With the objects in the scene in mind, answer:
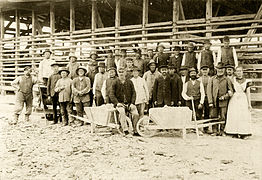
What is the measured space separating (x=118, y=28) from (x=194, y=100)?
19.0 feet

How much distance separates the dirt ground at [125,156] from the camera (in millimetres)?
5164

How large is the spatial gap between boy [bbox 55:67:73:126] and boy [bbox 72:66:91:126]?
226 mm

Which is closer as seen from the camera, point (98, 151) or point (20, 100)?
point (98, 151)

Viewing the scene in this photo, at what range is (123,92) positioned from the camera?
8.29 m

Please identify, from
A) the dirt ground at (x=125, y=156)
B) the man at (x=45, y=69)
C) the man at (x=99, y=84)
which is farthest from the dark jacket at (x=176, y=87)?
the man at (x=45, y=69)

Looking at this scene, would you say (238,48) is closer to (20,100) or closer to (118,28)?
(118,28)

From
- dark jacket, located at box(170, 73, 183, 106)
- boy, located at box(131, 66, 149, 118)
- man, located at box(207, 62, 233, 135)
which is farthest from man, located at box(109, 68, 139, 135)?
man, located at box(207, 62, 233, 135)

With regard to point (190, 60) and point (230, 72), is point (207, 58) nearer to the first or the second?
point (190, 60)

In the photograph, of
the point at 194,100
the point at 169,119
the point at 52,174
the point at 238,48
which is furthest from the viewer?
the point at 238,48

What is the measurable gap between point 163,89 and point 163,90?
0.03 meters

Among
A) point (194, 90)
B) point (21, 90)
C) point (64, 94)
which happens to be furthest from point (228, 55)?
point (21, 90)

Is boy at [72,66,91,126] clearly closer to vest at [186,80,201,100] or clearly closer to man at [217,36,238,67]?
vest at [186,80,201,100]

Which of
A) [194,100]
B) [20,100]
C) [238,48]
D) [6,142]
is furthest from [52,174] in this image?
[238,48]

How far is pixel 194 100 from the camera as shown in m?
8.34
